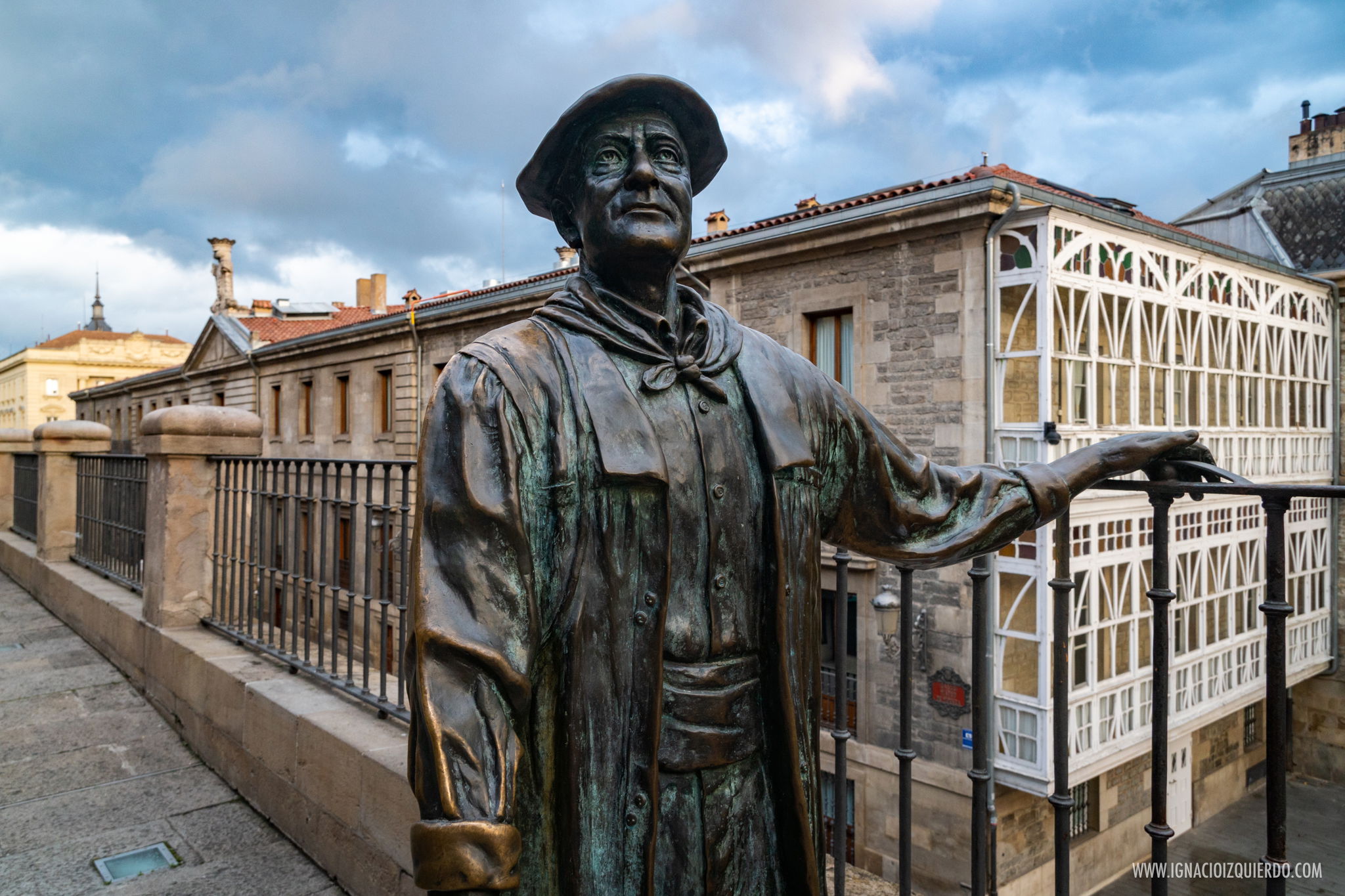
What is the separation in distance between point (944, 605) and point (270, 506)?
10070 millimetres

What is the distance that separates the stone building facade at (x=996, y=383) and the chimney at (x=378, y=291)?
24.1m

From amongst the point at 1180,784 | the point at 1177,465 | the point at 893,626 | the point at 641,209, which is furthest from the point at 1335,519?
the point at 641,209

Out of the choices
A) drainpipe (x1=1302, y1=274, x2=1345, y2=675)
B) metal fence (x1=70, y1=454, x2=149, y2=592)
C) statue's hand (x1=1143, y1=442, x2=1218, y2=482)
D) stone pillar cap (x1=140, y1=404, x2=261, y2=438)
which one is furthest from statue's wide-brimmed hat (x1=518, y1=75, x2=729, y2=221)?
drainpipe (x1=1302, y1=274, x2=1345, y2=675)

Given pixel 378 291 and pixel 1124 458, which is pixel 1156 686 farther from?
pixel 378 291

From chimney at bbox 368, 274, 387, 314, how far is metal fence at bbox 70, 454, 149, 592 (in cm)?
2958

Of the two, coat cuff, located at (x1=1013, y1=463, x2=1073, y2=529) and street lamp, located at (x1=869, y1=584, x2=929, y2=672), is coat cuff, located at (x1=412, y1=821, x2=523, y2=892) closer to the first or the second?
coat cuff, located at (x1=1013, y1=463, x2=1073, y2=529)

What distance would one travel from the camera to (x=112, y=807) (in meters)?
3.44

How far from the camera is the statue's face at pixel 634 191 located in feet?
4.83

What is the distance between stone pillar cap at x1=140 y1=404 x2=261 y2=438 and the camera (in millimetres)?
4648

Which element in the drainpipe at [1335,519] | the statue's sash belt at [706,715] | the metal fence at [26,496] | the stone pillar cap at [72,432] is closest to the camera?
the statue's sash belt at [706,715]

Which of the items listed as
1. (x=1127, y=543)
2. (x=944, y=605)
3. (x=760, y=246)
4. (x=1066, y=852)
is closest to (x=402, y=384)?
(x=760, y=246)

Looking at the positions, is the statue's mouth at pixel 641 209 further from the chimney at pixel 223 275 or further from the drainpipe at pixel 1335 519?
the chimney at pixel 223 275

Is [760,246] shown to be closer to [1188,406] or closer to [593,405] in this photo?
[1188,406]

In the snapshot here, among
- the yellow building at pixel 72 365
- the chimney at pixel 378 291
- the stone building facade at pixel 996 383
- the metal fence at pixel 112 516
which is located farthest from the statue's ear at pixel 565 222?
the yellow building at pixel 72 365
